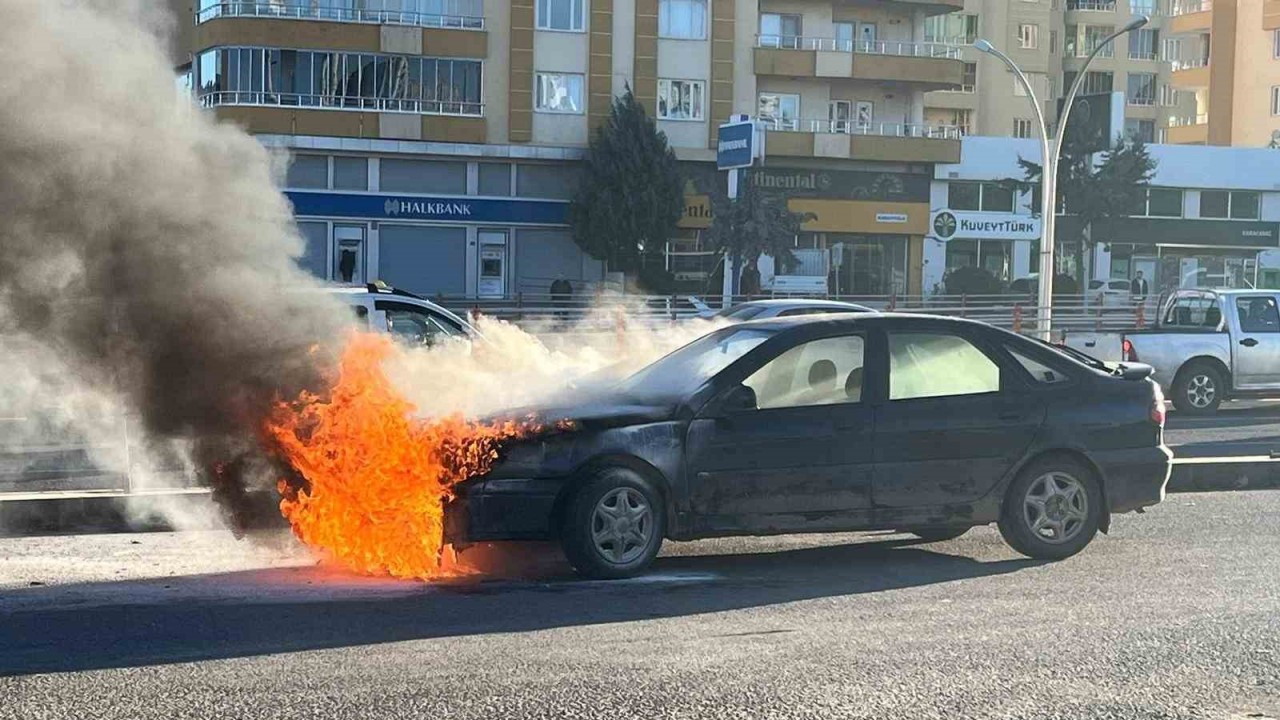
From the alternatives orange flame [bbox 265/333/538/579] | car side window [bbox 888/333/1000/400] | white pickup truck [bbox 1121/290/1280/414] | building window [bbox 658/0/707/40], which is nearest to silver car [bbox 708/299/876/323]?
white pickup truck [bbox 1121/290/1280/414]

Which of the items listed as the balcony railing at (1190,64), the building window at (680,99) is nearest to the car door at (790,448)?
the building window at (680,99)

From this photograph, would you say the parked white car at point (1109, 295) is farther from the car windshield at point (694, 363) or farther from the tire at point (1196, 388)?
the car windshield at point (694, 363)

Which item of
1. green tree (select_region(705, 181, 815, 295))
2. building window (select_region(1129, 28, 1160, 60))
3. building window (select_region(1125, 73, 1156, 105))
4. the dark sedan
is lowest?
the dark sedan

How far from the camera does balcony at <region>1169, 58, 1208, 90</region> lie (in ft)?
285

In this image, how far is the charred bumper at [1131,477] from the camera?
30.7 feet

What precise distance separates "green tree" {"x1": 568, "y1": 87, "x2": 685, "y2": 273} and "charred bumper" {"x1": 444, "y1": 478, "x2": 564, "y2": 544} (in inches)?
1631

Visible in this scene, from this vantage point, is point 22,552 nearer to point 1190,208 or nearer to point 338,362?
point 338,362

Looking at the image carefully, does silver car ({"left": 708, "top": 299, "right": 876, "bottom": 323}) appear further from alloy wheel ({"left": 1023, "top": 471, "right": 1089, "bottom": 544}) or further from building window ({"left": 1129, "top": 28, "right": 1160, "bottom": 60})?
building window ({"left": 1129, "top": 28, "right": 1160, "bottom": 60})

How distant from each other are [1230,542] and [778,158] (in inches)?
1770

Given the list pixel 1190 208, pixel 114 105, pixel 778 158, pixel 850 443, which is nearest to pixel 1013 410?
pixel 850 443

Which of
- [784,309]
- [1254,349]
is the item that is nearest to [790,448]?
[784,309]

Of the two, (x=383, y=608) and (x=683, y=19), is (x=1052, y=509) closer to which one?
(x=383, y=608)

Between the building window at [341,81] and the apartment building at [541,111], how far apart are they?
0.06 m

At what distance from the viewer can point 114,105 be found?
9352 mm
